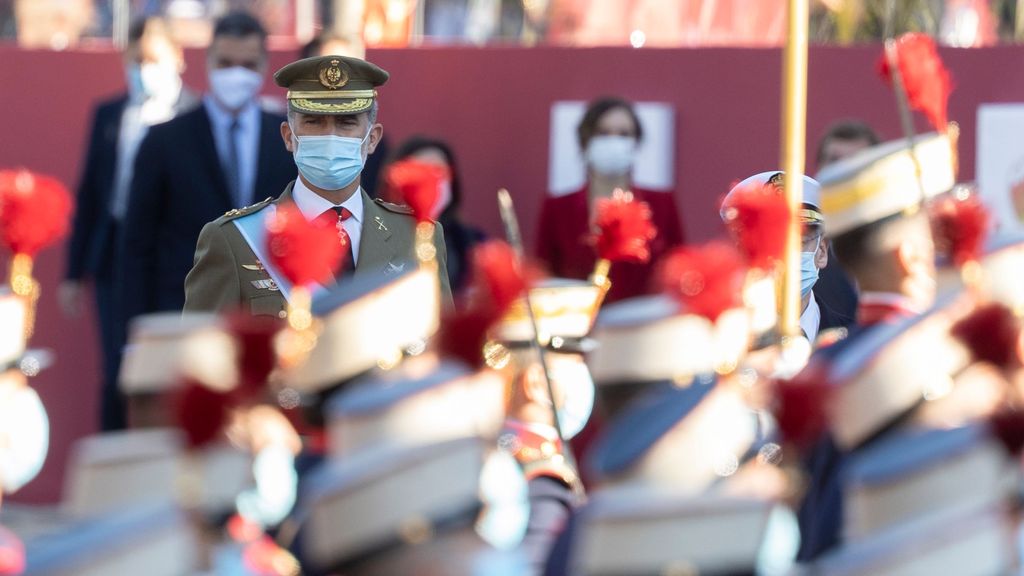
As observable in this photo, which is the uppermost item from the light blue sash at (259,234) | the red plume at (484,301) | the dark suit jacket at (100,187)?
the red plume at (484,301)

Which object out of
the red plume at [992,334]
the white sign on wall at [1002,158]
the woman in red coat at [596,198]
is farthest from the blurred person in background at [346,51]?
the red plume at [992,334]

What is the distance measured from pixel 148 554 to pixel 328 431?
57cm

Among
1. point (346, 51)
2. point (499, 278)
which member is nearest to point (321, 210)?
point (499, 278)

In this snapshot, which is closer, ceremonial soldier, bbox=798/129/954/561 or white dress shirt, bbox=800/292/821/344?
ceremonial soldier, bbox=798/129/954/561

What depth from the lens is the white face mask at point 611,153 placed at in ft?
25.0

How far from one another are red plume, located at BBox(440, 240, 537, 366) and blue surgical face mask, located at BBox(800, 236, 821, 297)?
1626 mm

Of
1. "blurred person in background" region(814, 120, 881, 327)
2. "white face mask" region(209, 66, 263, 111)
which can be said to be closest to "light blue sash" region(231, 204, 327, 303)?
"blurred person in background" region(814, 120, 881, 327)

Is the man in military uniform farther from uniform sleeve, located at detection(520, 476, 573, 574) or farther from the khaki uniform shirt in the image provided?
uniform sleeve, located at detection(520, 476, 573, 574)

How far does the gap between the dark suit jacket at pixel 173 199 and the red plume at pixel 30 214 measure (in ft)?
10.3

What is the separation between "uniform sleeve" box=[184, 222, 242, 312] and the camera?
482 centimetres

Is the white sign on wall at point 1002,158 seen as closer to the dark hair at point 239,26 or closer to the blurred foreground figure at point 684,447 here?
the dark hair at point 239,26

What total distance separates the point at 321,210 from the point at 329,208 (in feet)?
0.06

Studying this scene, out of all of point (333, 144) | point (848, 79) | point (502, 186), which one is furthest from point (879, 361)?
point (502, 186)

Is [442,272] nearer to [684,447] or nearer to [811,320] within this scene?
[811,320]
